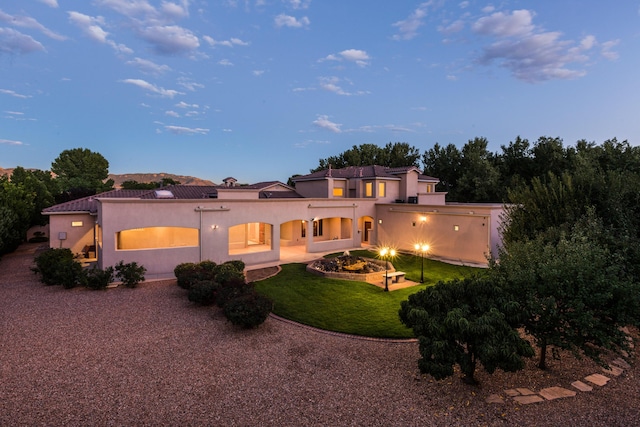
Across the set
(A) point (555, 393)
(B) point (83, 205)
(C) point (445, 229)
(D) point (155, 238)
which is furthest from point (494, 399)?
(B) point (83, 205)

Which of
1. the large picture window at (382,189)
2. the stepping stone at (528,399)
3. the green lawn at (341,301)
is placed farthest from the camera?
the large picture window at (382,189)

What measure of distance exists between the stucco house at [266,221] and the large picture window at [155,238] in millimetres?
69

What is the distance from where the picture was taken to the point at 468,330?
6191mm

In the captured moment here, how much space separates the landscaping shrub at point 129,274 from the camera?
1482 cm

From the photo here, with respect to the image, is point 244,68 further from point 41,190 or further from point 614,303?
point 614,303

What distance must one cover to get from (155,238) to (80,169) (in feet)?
166

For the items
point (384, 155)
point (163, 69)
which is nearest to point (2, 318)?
point (163, 69)

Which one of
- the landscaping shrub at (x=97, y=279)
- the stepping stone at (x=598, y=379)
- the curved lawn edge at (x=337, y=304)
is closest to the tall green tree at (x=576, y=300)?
the stepping stone at (x=598, y=379)

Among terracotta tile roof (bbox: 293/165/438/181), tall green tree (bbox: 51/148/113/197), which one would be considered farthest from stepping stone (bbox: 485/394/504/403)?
tall green tree (bbox: 51/148/113/197)

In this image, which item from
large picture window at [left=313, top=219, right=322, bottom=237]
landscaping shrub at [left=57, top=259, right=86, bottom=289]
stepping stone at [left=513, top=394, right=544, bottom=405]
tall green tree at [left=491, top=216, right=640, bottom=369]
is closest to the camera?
stepping stone at [left=513, top=394, right=544, bottom=405]

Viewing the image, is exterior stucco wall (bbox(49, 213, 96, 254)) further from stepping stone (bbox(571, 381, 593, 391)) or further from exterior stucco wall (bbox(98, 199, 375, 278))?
stepping stone (bbox(571, 381, 593, 391))

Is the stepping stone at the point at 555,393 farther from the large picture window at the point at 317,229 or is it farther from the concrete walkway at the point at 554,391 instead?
the large picture window at the point at 317,229

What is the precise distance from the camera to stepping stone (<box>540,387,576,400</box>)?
6457 millimetres

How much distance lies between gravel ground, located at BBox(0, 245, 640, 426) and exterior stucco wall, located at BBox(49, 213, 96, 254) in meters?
12.5
